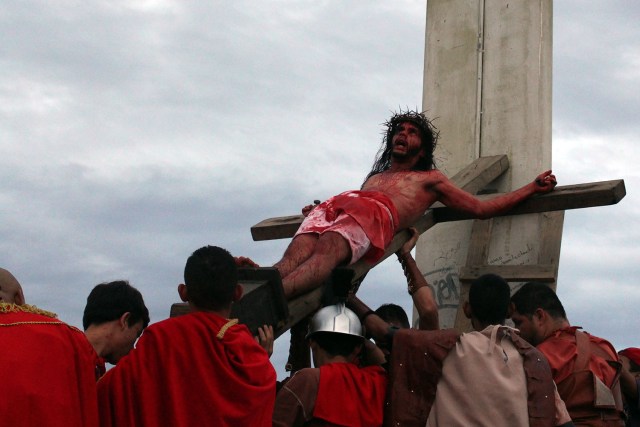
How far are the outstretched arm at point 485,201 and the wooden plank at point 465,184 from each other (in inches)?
27.5

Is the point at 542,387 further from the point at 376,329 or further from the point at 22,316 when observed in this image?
the point at 22,316

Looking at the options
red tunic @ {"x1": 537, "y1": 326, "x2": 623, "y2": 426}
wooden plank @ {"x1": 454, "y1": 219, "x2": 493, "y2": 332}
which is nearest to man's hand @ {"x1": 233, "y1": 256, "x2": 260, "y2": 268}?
red tunic @ {"x1": 537, "y1": 326, "x2": 623, "y2": 426}

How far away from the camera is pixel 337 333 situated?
4.06 meters

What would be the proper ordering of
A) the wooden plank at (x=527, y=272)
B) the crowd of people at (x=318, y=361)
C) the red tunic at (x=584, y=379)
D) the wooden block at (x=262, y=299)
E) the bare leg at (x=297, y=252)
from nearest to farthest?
the crowd of people at (x=318, y=361)
the wooden block at (x=262, y=299)
the red tunic at (x=584, y=379)
the bare leg at (x=297, y=252)
the wooden plank at (x=527, y=272)

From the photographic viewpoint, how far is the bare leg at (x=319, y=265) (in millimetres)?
4645

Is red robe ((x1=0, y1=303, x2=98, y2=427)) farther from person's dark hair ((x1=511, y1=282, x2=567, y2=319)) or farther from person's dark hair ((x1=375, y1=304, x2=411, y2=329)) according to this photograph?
person's dark hair ((x1=511, y1=282, x2=567, y2=319))

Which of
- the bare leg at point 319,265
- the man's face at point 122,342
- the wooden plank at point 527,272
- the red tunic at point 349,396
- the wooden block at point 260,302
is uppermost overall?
the wooden plank at point 527,272

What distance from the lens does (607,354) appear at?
14.3ft

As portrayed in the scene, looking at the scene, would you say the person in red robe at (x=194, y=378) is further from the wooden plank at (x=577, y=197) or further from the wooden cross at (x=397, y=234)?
the wooden plank at (x=577, y=197)

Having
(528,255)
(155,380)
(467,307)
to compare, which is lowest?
(155,380)

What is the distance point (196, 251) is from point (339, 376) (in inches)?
33.2

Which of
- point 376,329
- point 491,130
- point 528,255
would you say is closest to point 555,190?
point 528,255

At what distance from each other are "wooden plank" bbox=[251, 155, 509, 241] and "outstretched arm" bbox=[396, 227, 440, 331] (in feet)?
4.41

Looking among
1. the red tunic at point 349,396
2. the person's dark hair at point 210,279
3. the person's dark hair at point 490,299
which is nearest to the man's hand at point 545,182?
the person's dark hair at point 490,299
